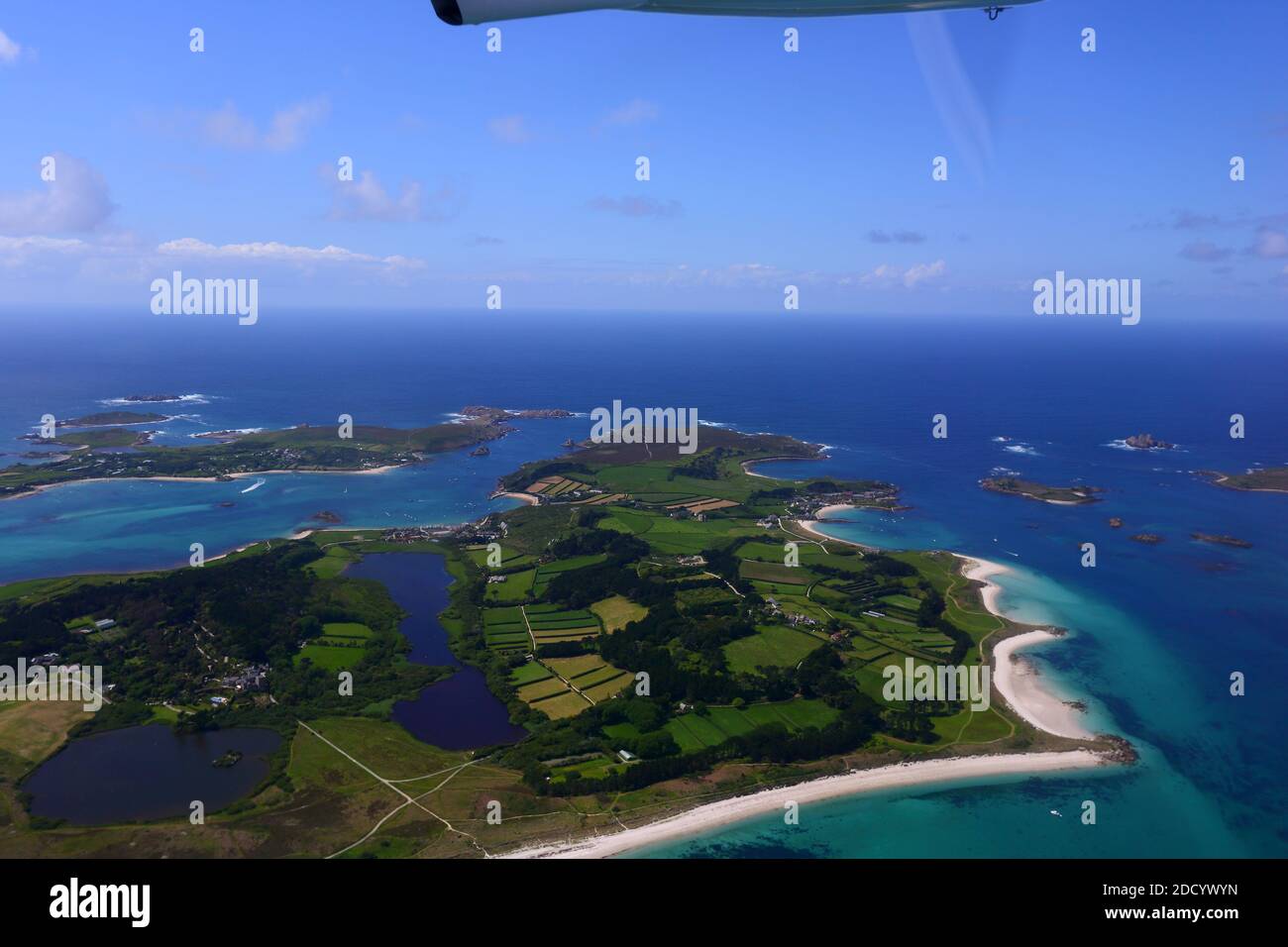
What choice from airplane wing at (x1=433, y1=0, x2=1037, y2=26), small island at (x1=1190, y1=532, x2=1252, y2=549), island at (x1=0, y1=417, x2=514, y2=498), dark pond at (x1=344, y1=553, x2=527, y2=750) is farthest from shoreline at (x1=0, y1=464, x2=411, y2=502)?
airplane wing at (x1=433, y1=0, x2=1037, y2=26)

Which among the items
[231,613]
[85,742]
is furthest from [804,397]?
[85,742]

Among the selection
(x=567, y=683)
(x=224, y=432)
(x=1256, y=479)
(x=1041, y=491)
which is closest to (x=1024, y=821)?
(x=567, y=683)

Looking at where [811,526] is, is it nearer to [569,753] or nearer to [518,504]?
[518,504]

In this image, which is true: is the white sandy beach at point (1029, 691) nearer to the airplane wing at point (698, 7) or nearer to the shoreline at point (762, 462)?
the shoreline at point (762, 462)

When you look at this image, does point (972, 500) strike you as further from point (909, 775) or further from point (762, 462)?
point (909, 775)

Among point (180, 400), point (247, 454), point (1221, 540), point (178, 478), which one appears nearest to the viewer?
point (1221, 540)

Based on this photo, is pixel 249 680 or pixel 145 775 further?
A: pixel 249 680

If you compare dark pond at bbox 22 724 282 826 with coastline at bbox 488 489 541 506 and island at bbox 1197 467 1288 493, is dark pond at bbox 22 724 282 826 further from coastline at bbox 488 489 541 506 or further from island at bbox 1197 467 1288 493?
island at bbox 1197 467 1288 493

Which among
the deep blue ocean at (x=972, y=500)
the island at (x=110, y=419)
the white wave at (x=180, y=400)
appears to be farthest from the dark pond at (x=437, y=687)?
the white wave at (x=180, y=400)
